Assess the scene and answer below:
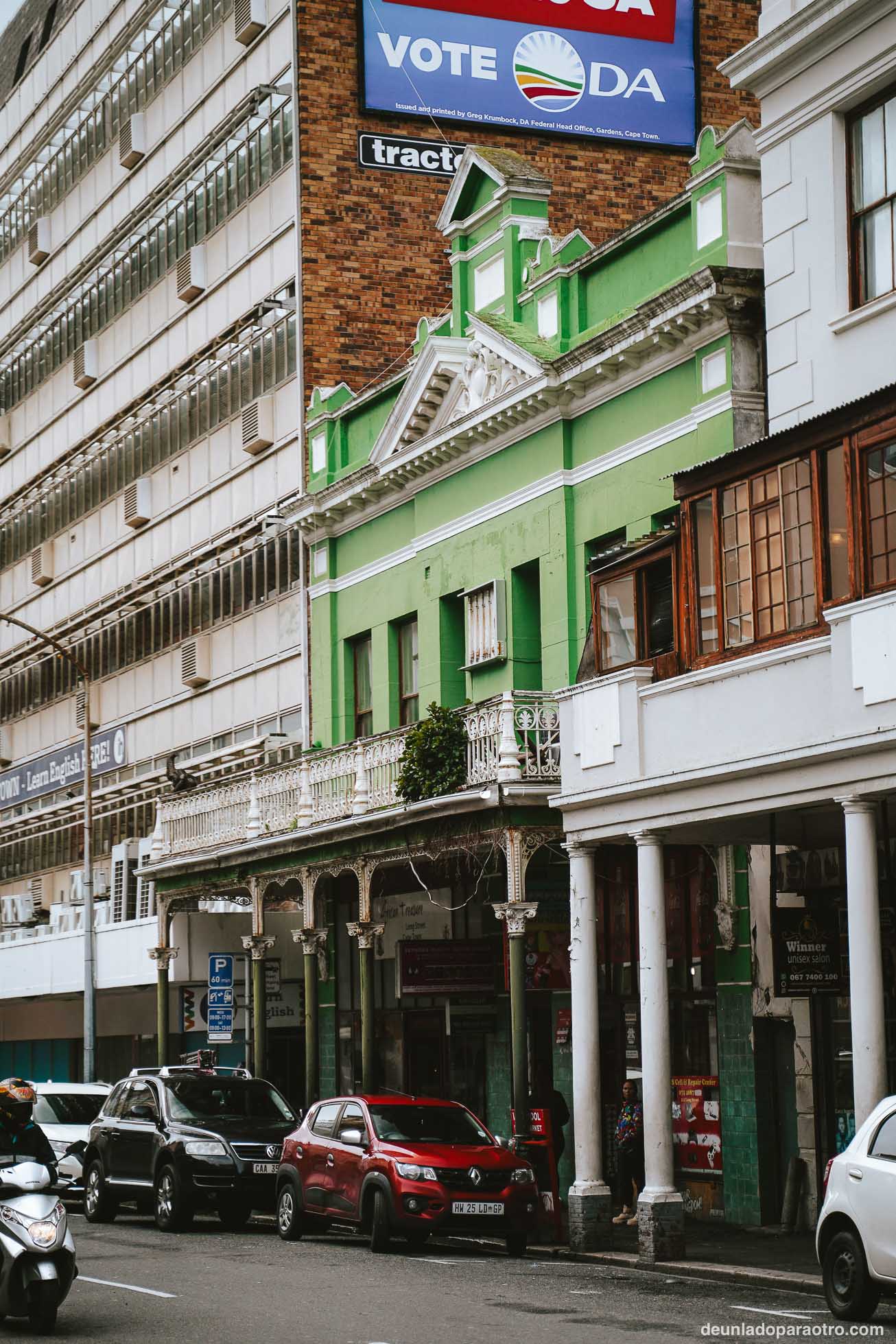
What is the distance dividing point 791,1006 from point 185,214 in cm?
2374

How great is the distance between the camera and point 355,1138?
20359mm

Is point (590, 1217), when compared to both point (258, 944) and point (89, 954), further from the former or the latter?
point (89, 954)

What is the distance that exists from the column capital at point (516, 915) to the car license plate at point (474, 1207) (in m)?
4.05

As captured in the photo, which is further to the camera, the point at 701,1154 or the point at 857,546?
the point at 701,1154

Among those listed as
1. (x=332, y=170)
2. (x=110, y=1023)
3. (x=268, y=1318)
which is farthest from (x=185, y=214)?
(x=268, y=1318)

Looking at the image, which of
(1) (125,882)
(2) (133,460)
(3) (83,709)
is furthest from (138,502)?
(1) (125,882)

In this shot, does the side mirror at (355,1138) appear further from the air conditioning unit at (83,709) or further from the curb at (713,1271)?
the air conditioning unit at (83,709)

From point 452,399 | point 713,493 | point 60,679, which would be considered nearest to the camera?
point 713,493

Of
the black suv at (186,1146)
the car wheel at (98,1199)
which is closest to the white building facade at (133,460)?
the car wheel at (98,1199)

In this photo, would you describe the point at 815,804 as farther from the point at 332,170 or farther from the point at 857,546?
the point at 332,170

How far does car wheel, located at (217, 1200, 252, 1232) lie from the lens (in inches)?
909

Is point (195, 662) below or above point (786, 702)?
above

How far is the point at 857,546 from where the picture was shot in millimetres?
17000

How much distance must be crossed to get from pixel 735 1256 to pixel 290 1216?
4823mm
